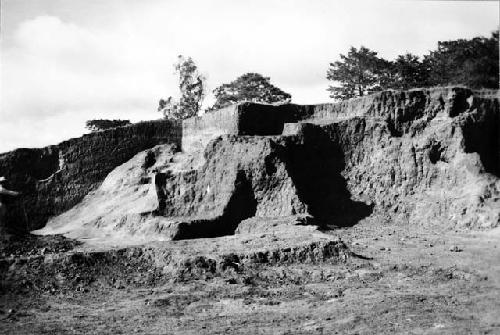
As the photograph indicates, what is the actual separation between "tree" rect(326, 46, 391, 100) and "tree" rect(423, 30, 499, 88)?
9.36 feet

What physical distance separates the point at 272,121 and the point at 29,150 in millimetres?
12130

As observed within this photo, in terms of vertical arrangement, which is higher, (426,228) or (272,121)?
(272,121)

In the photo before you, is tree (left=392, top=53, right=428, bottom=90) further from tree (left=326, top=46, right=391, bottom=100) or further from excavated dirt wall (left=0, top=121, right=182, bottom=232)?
excavated dirt wall (left=0, top=121, right=182, bottom=232)

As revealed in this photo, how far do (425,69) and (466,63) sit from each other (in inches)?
214

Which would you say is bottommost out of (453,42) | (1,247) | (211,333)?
(211,333)

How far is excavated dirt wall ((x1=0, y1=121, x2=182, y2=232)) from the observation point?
2733cm

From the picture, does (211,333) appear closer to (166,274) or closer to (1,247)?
(166,274)

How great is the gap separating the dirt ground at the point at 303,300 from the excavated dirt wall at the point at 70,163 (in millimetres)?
12432

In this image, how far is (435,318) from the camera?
10.7 meters

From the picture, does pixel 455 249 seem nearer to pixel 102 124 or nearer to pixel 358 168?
pixel 358 168

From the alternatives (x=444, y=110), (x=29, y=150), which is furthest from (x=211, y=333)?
(x=29, y=150)

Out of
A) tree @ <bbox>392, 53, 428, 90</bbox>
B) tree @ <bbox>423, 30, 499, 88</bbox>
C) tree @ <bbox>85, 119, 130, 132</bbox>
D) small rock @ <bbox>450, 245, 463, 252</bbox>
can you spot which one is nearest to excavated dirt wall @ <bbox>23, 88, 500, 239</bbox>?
small rock @ <bbox>450, 245, 463, 252</bbox>

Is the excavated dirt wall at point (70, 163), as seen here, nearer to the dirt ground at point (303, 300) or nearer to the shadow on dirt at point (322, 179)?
the shadow on dirt at point (322, 179)

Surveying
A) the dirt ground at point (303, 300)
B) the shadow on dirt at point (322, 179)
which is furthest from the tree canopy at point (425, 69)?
the dirt ground at point (303, 300)
